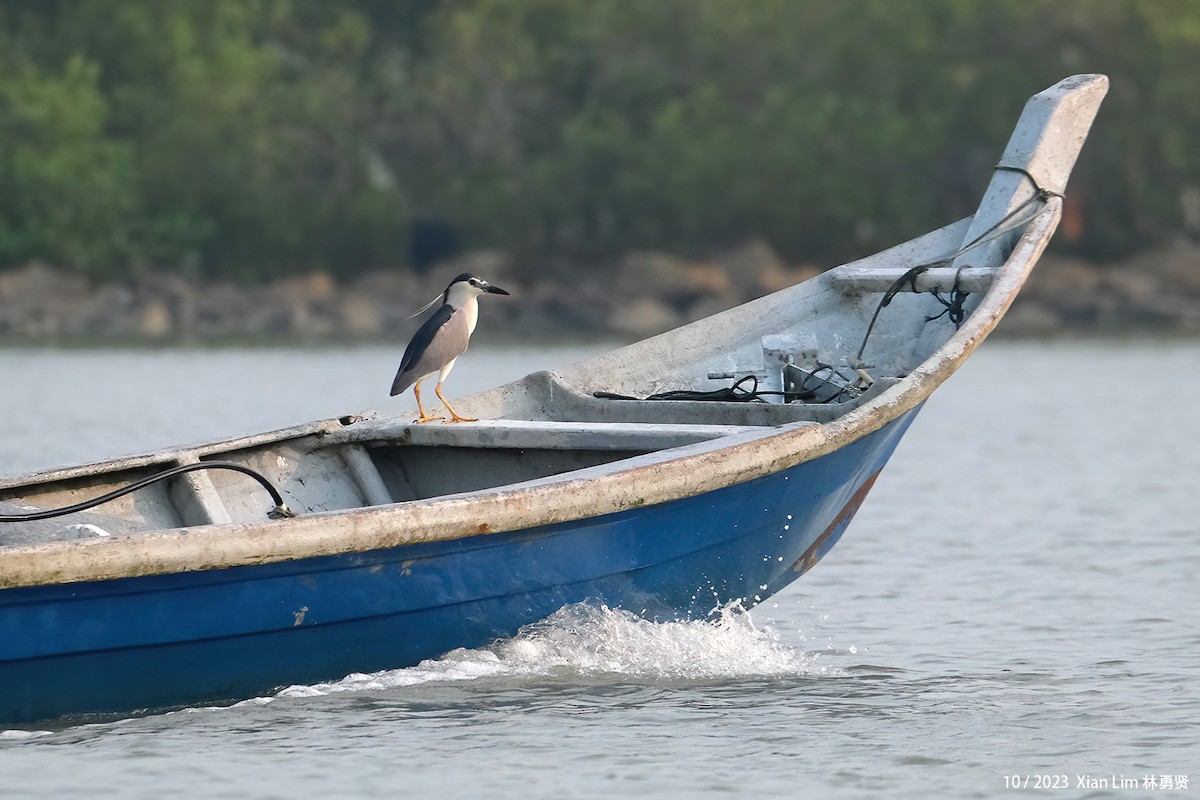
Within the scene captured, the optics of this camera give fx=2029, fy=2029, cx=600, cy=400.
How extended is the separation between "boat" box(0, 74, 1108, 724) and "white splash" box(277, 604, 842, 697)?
0.21 ft

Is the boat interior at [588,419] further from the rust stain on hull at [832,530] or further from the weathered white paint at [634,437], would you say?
the rust stain on hull at [832,530]

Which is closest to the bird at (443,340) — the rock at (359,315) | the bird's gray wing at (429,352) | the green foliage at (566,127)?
the bird's gray wing at (429,352)

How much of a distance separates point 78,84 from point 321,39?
25.3ft

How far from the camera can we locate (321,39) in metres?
56.8

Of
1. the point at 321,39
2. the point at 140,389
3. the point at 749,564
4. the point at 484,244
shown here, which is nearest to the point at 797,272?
the point at 484,244

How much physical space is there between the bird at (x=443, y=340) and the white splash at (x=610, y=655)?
1.23 m

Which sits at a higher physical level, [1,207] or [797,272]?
[1,207]

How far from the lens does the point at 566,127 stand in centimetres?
5044

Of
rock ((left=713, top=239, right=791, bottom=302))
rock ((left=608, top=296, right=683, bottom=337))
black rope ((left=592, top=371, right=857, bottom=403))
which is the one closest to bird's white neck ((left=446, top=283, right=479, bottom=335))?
black rope ((left=592, top=371, right=857, bottom=403))

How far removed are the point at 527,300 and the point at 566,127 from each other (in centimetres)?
638

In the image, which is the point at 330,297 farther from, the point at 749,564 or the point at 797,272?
the point at 749,564

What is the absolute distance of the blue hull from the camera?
6.38 m

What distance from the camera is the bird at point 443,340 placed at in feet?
27.1

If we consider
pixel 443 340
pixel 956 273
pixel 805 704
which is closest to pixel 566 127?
pixel 956 273
